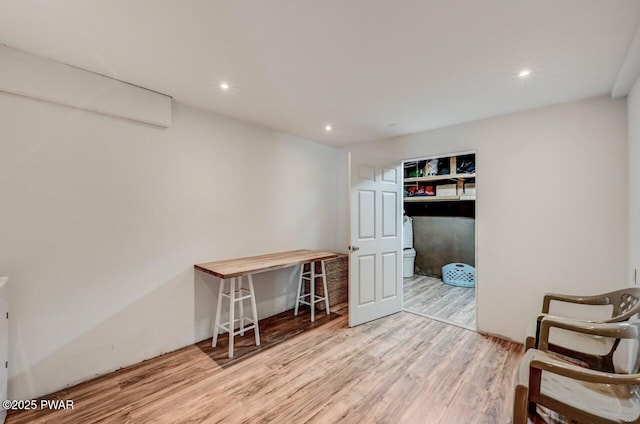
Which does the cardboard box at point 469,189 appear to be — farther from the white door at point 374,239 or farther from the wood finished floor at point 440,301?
the white door at point 374,239

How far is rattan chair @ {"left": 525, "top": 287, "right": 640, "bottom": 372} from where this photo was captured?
1.73 metres

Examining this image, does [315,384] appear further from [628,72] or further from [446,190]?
[446,190]

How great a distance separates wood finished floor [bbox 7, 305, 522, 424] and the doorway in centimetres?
147

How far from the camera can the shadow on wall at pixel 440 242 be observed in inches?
202

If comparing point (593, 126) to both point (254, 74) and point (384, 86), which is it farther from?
point (254, 74)

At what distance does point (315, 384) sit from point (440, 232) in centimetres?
428

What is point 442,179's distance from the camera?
195 inches

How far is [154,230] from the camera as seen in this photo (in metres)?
2.46

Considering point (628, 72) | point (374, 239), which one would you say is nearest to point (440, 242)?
point (374, 239)

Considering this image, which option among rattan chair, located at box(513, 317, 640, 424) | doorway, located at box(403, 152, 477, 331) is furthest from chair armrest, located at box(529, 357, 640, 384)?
doorway, located at box(403, 152, 477, 331)

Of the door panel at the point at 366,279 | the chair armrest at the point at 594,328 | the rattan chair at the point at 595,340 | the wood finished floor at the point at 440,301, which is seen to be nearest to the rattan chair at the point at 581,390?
the chair armrest at the point at 594,328

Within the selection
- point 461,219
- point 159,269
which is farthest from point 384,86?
point 461,219

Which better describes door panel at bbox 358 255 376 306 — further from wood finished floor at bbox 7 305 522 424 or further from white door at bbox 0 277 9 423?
white door at bbox 0 277 9 423

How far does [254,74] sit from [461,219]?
4.68m
